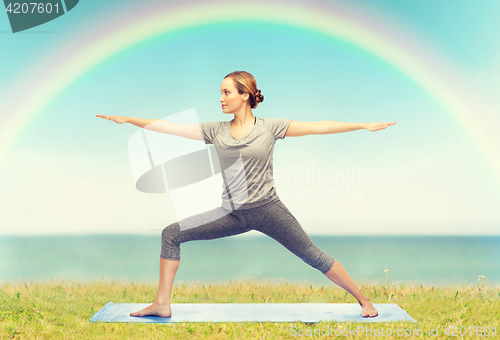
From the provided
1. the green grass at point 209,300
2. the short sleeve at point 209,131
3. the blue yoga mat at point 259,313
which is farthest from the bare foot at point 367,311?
the short sleeve at point 209,131

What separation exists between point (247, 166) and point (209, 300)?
1.94 m

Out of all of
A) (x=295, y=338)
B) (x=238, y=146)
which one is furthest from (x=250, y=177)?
(x=295, y=338)

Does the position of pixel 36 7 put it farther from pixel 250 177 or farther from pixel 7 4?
pixel 250 177

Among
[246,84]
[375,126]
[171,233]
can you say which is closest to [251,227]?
[171,233]

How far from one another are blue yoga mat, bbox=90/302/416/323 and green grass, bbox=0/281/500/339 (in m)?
0.11

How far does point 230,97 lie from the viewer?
11.5ft

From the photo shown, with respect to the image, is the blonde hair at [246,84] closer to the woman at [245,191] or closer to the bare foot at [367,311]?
the woman at [245,191]

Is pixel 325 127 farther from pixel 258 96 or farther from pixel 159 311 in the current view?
pixel 159 311

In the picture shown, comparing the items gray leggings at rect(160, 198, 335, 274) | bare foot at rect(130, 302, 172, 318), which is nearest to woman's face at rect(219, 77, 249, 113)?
gray leggings at rect(160, 198, 335, 274)

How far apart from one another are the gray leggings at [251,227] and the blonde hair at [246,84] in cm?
94

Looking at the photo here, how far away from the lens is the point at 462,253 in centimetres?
592

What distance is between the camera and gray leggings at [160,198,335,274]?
11.4 feet

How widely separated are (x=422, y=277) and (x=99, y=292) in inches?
160

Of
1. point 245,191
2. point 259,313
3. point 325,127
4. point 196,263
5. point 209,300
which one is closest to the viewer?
point 245,191
